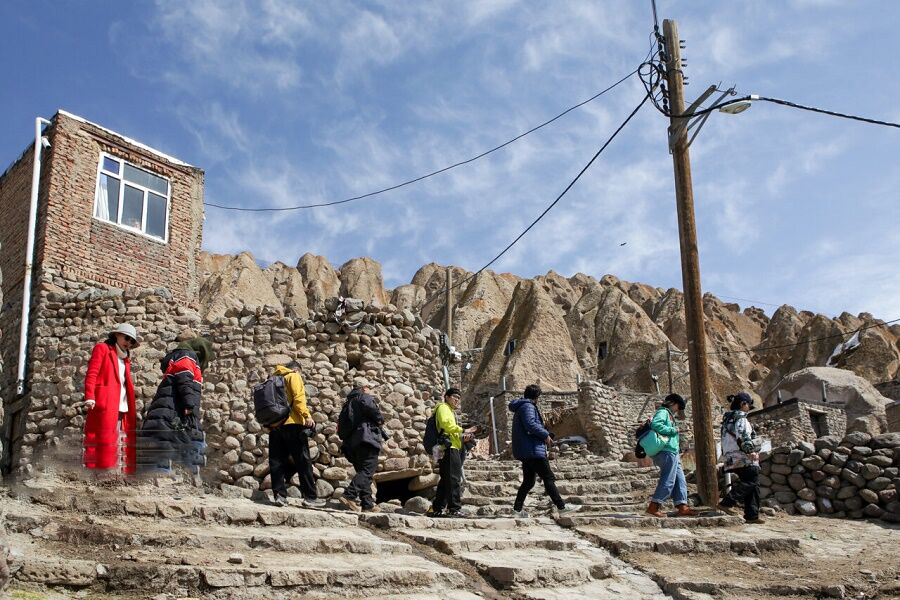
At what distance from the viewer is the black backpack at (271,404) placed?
927 cm

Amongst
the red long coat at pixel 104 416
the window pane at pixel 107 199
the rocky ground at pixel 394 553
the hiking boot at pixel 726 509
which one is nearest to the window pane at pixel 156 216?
the window pane at pixel 107 199

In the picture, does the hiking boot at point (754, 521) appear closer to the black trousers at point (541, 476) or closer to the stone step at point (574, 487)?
the black trousers at point (541, 476)

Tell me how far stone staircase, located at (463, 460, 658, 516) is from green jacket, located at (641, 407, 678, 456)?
3.16 feet

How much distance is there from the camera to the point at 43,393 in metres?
12.4

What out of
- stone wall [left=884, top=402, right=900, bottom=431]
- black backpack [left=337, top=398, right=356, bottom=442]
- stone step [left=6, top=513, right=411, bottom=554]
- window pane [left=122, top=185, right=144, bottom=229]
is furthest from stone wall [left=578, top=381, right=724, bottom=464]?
stone step [left=6, top=513, right=411, bottom=554]

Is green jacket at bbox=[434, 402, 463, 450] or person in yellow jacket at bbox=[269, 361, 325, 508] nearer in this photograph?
person in yellow jacket at bbox=[269, 361, 325, 508]

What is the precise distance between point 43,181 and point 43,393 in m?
4.20

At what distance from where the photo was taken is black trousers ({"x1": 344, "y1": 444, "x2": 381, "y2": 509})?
31.3ft

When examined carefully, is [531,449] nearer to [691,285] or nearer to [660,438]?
[660,438]

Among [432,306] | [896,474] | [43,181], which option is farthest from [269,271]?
[896,474]

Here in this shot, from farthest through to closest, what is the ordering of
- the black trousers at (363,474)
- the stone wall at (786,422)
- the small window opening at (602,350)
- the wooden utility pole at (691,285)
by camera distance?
the small window opening at (602,350) → the stone wall at (786,422) → the wooden utility pole at (691,285) → the black trousers at (363,474)

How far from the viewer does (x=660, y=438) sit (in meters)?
10.3

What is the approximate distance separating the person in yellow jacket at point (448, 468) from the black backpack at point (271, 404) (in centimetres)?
175

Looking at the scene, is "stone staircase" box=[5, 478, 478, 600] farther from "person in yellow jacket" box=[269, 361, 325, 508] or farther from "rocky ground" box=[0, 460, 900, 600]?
"person in yellow jacket" box=[269, 361, 325, 508]
